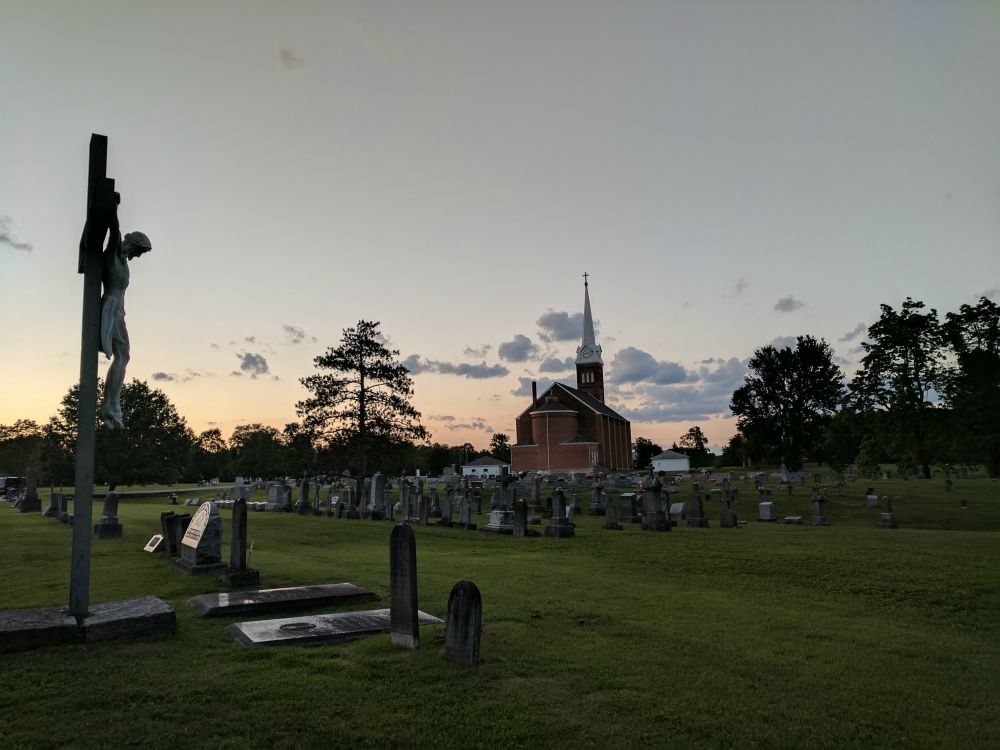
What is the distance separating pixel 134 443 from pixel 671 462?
247ft

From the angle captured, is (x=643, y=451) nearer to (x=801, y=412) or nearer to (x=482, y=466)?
(x=482, y=466)

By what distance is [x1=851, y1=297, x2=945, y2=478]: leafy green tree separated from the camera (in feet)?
104

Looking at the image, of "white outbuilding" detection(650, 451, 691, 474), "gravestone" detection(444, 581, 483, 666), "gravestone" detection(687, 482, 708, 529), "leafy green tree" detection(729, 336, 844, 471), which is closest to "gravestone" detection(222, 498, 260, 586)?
"gravestone" detection(444, 581, 483, 666)

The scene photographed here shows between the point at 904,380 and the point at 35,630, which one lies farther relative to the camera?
the point at 904,380

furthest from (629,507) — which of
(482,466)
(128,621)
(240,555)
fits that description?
(482,466)

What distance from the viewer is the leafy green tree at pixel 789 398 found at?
5878 centimetres

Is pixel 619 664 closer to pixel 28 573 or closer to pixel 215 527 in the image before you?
pixel 215 527

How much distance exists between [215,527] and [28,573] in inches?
115

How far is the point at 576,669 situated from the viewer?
533 centimetres

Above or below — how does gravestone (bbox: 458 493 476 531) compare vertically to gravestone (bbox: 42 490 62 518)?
below

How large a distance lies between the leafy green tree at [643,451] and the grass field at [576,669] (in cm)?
10389

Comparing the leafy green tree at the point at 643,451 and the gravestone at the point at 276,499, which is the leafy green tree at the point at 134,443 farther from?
the leafy green tree at the point at 643,451

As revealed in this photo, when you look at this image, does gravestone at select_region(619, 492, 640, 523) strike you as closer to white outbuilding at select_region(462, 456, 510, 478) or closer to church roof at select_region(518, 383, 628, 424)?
church roof at select_region(518, 383, 628, 424)

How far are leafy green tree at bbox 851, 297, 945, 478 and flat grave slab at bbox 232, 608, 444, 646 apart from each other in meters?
33.6
